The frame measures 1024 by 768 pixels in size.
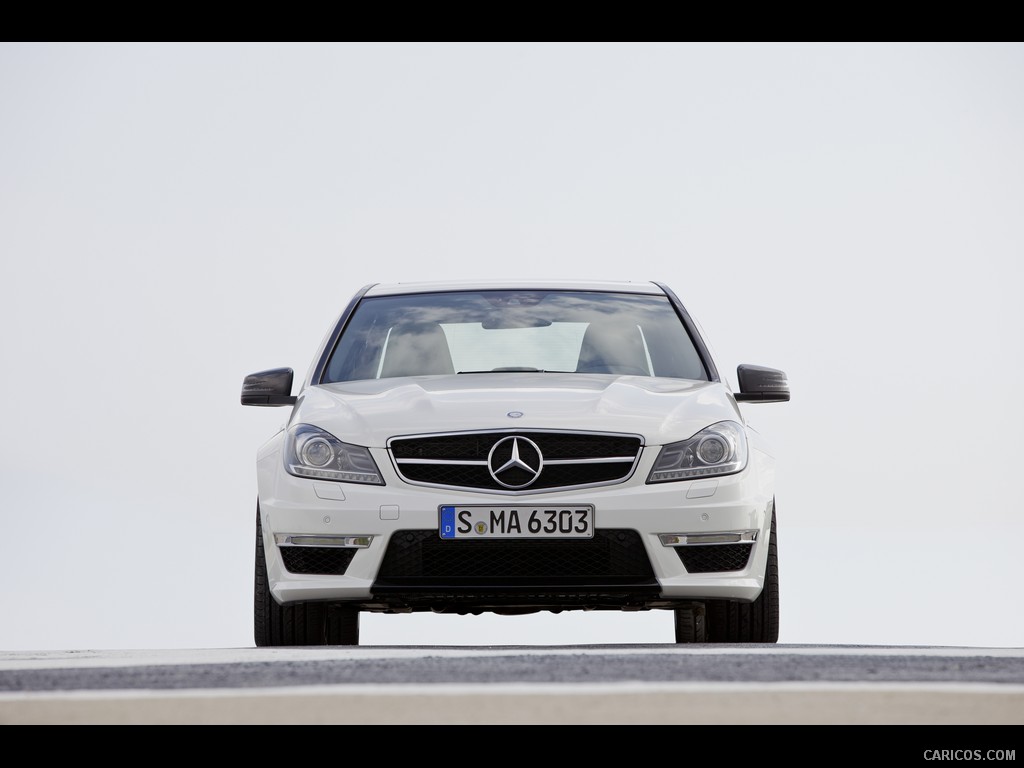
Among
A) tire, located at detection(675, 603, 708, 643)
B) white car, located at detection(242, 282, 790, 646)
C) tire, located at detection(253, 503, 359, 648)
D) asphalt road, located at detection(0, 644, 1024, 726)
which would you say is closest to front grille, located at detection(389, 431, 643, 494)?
white car, located at detection(242, 282, 790, 646)

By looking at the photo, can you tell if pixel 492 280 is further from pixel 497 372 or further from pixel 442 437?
pixel 442 437

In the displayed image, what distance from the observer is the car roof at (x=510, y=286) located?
27.9 ft

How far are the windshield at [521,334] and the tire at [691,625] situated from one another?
1131mm

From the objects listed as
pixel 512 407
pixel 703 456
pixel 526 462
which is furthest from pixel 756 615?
pixel 512 407

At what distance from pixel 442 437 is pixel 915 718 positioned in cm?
335

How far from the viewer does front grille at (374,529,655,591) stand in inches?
253

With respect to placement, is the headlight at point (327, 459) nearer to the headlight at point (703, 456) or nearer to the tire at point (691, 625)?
the headlight at point (703, 456)

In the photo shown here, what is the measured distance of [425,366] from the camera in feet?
25.7

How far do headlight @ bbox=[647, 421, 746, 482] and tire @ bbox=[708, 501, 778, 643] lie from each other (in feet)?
1.25

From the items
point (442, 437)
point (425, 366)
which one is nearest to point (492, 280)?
point (425, 366)

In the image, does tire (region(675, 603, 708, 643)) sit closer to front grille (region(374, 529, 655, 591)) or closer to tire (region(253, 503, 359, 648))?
front grille (region(374, 529, 655, 591))

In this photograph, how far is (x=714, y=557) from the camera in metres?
6.62
